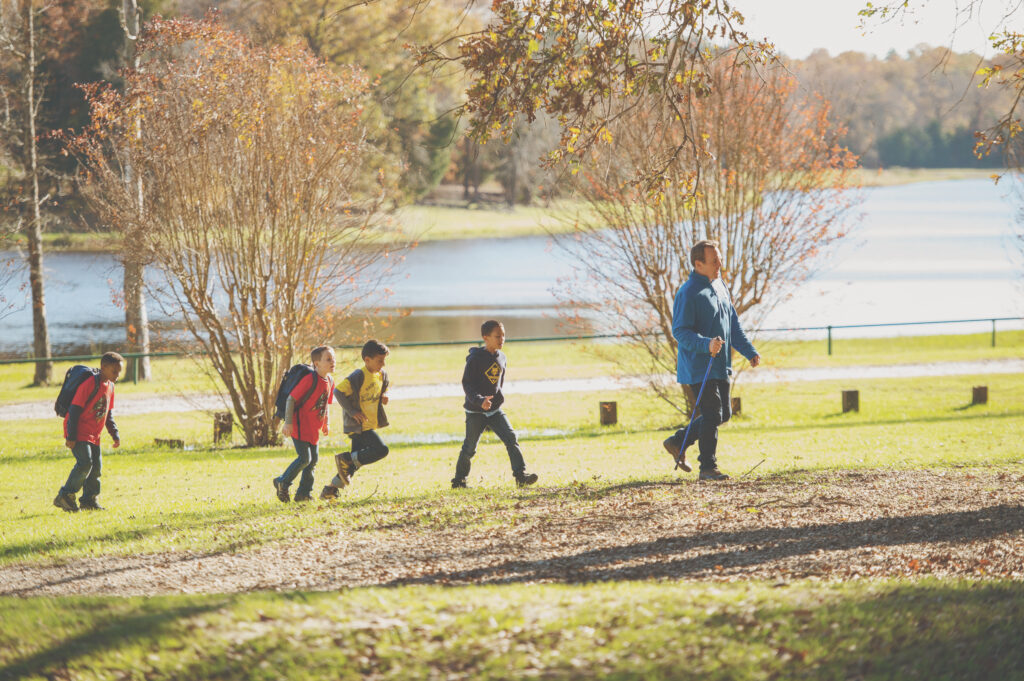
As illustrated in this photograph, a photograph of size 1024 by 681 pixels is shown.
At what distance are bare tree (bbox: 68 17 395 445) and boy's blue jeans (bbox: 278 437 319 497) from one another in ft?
19.6

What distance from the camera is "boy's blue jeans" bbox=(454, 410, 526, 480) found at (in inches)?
368

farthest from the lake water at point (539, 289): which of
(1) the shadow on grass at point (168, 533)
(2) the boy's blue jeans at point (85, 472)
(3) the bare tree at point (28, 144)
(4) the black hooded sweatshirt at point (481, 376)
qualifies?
(1) the shadow on grass at point (168, 533)

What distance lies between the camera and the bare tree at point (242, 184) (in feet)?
47.1

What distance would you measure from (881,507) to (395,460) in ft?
23.7

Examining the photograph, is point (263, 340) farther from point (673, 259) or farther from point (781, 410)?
point (781, 410)

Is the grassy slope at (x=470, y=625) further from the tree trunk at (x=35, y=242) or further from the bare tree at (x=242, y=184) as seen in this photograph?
the tree trunk at (x=35, y=242)

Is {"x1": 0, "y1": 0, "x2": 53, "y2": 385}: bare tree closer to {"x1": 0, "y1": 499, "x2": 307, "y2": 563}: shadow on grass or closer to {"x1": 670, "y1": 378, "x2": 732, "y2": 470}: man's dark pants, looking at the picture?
{"x1": 0, "y1": 499, "x2": 307, "y2": 563}: shadow on grass

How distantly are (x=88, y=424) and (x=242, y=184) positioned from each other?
5.90 meters

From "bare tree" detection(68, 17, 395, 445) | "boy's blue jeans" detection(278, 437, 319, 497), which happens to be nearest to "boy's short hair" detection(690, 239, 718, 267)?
"boy's blue jeans" detection(278, 437, 319, 497)

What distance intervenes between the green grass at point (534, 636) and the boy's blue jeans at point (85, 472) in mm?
4436

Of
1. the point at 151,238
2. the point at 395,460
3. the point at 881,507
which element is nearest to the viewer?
the point at 881,507

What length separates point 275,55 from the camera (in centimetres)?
1483

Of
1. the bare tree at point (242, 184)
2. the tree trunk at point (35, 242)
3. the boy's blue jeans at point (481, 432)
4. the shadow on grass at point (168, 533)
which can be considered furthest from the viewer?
the tree trunk at point (35, 242)

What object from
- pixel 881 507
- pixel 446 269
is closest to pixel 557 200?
pixel 881 507
